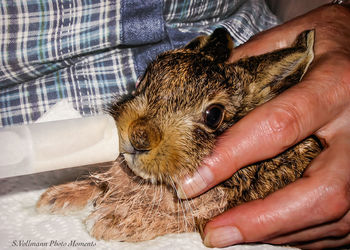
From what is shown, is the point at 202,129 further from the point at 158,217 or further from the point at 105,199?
the point at 105,199

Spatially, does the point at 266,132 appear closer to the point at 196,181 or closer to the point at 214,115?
the point at 214,115

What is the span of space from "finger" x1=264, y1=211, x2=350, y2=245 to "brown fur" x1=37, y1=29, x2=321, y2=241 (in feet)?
0.72

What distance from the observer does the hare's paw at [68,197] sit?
5.18ft

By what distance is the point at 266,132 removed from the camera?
140 cm

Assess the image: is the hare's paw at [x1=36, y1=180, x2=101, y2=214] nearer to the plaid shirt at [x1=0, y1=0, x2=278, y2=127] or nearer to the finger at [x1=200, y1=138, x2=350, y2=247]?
the plaid shirt at [x1=0, y1=0, x2=278, y2=127]

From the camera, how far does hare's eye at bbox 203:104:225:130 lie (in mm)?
1409

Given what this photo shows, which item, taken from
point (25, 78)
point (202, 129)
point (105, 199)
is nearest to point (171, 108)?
point (202, 129)

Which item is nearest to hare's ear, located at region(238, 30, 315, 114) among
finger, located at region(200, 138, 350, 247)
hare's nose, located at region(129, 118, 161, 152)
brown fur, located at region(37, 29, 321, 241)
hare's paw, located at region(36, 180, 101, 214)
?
brown fur, located at region(37, 29, 321, 241)

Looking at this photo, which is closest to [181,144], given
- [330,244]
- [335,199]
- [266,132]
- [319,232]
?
[266,132]

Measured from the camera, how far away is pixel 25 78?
5.94ft

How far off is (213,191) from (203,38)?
2.30ft

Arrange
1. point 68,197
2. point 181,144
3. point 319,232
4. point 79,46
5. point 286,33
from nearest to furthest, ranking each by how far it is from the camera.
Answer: point 181,144, point 319,232, point 68,197, point 79,46, point 286,33

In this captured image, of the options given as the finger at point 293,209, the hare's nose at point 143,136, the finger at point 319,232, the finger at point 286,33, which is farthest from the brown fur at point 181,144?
the finger at point 286,33

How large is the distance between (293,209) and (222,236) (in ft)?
0.96
